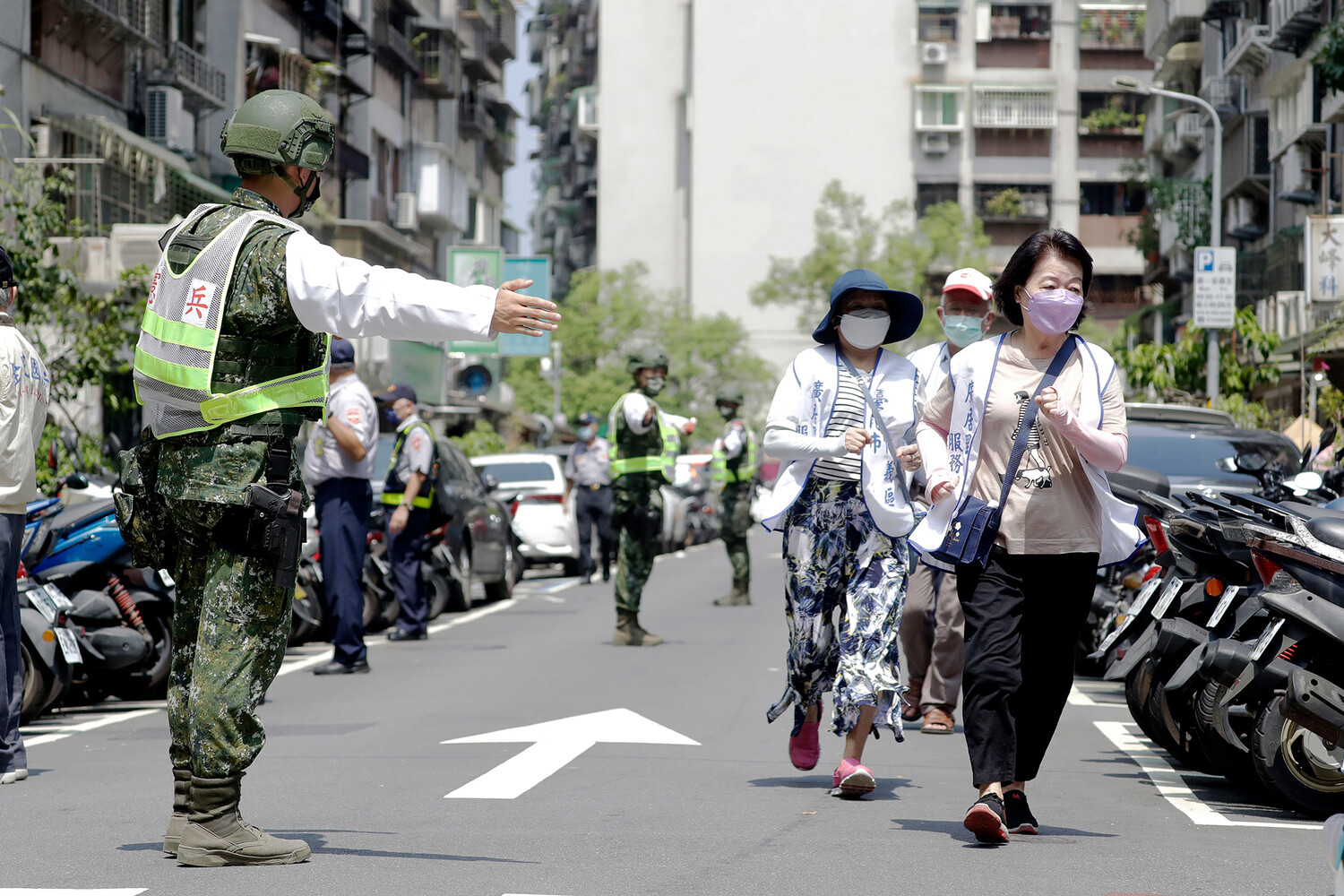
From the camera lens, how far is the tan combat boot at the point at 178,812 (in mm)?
5738

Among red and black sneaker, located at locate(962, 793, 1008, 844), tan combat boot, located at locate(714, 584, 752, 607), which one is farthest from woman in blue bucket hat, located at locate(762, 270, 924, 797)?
tan combat boot, located at locate(714, 584, 752, 607)

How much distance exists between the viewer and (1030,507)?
6.36 metres

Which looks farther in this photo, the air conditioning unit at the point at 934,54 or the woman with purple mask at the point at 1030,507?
the air conditioning unit at the point at 934,54

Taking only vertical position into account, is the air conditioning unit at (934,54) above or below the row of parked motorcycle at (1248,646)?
above

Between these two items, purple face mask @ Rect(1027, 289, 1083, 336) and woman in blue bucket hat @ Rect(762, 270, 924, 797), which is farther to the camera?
woman in blue bucket hat @ Rect(762, 270, 924, 797)

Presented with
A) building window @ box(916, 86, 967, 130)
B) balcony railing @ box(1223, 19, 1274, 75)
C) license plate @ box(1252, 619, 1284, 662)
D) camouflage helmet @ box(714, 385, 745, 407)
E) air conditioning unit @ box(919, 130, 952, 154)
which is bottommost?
license plate @ box(1252, 619, 1284, 662)

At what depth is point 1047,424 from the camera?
253 inches

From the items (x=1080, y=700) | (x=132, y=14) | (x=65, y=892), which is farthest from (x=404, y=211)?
(x=65, y=892)

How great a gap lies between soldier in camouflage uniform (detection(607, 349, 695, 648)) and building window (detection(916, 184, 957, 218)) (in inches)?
2645

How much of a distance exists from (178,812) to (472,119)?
62.3 m

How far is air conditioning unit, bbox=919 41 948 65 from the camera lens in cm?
8019

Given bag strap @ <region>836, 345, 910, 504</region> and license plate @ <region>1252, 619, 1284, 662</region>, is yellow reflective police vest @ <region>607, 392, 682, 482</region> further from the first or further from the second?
license plate @ <region>1252, 619, 1284, 662</region>

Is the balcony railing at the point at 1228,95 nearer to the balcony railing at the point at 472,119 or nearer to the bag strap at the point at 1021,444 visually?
the balcony railing at the point at 472,119

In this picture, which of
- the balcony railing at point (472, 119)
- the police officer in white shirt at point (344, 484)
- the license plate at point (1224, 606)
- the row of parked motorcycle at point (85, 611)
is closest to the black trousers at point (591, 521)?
the police officer in white shirt at point (344, 484)
